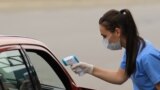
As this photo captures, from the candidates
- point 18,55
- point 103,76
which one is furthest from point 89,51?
point 18,55

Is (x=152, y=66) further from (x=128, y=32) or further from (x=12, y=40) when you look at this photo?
(x=12, y=40)

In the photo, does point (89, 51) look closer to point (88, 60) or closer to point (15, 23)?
point (88, 60)

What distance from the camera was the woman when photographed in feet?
12.1

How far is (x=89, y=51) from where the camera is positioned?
10.6 m

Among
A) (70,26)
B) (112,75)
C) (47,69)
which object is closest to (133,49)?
(112,75)

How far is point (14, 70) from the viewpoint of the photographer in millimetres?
3398

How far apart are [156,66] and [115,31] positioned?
41cm

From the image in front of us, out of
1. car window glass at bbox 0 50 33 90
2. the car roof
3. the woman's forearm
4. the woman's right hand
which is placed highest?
the car roof

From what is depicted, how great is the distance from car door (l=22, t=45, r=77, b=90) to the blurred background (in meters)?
5.12

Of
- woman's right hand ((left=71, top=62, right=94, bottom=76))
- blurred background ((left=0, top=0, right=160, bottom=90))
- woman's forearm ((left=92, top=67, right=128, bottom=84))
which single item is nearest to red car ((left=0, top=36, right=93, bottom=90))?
woman's right hand ((left=71, top=62, right=94, bottom=76))

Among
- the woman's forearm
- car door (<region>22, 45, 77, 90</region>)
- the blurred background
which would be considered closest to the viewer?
car door (<region>22, 45, 77, 90</region>)

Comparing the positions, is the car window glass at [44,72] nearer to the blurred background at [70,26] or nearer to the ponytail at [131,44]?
the ponytail at [131,44]

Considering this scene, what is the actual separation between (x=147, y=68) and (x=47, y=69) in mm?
765

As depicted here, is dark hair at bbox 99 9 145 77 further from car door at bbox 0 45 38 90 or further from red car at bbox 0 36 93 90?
car door at bbox 0 45 38 90
